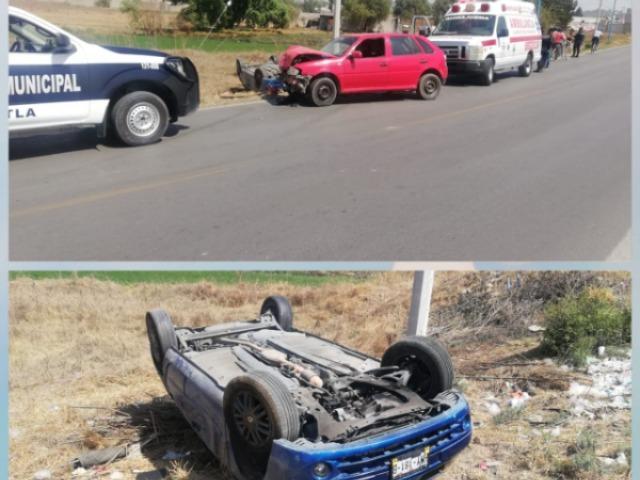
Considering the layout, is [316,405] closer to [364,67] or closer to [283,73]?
[283,73]

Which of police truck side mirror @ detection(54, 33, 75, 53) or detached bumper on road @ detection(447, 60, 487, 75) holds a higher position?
detached bumper on road @ detection(447, 60, 487, 75)

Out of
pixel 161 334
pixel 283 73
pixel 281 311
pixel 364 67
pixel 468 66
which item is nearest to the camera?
pixel 161 334

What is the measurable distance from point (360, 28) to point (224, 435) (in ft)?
37.2

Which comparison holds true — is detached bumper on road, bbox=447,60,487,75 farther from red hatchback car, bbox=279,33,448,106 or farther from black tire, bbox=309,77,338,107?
black tire, bbox=309,77,338,107

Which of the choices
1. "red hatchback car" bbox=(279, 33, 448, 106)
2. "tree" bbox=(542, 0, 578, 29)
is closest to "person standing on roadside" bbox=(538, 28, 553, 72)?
"tree" bbox=(542, 0, 578, 29)

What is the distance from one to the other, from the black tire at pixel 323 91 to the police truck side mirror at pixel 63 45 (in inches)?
207

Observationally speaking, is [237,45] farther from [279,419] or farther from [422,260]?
[279,419]

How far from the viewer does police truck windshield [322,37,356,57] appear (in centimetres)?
1378

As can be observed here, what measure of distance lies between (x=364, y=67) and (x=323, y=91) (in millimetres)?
1077

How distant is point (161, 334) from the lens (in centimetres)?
638

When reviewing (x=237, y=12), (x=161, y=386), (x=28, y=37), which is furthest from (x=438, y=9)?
(x=161, y=386)

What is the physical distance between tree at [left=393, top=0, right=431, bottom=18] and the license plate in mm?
11170

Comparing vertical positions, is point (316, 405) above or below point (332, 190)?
below

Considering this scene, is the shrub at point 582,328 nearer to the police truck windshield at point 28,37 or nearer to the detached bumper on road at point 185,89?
the detached bumper on road at point 185,89
